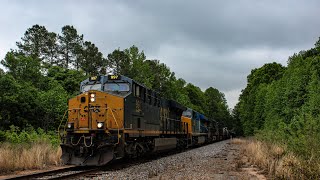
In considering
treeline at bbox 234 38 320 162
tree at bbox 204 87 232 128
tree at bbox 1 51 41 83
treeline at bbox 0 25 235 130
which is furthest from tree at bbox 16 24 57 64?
tree at bbox 204 87 232 128

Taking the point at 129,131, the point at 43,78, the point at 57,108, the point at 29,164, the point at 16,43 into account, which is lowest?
the point at 29,164

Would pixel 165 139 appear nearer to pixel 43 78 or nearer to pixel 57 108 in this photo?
pixel 57 108

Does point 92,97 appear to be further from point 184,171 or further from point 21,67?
point 21,67

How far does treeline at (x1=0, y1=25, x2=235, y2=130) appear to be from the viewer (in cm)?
2709

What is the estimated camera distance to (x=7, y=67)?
33312 millimetres

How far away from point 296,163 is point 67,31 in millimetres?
51647

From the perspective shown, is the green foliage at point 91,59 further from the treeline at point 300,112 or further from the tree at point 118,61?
the treeline at point 300,112

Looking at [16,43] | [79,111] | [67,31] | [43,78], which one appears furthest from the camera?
[67,31]

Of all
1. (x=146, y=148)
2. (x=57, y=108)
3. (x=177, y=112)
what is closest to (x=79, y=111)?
(x=146, y=148)

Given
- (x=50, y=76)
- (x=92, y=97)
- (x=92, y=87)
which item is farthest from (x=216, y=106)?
(x=92, y=97)

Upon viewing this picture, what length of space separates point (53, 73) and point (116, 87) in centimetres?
2674

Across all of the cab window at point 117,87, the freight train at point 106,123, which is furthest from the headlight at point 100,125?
the cab window at point 117,87

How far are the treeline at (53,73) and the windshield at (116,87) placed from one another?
11.5m

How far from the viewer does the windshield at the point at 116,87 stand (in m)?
15.1
